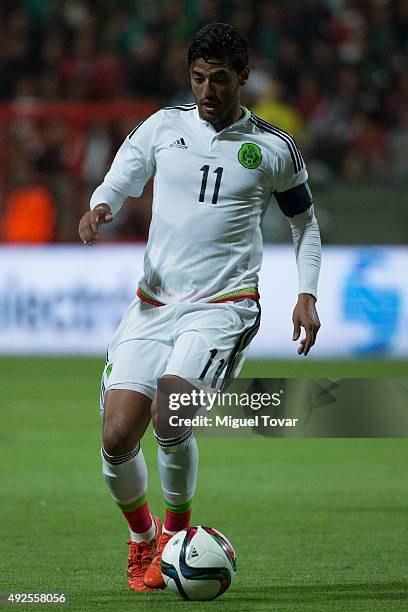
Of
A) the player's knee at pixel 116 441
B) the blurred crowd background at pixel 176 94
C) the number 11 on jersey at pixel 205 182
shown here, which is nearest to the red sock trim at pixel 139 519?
the player's knee at pixel 116 441

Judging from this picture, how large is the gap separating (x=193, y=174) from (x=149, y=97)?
1078cm

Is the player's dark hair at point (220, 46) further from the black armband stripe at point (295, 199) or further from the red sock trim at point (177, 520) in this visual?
the red sock trim at point (177, 520)

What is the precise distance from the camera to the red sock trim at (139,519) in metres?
5.14

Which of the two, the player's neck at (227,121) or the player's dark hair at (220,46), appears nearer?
the player's dark hair at (220,46)

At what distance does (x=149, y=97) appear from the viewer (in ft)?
51.2

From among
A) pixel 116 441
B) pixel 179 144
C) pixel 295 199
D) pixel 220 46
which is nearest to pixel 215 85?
pixel 220 46

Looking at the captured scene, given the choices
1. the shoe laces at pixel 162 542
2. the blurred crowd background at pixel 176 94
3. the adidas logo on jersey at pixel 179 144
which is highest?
the adidas logo on jersey at pixel 179 144

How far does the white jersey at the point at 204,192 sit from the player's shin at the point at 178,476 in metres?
0.57

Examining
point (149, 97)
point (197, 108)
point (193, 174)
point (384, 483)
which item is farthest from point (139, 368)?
point (149, 97)

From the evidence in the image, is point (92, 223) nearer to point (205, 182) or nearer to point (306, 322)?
point (205, 182)

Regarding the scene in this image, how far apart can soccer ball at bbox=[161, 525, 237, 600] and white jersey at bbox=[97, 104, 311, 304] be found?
3.08ft

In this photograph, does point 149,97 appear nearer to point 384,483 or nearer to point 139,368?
point 384,483

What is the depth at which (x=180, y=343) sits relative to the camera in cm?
489

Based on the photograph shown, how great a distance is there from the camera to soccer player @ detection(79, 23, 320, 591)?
16.0 feet
